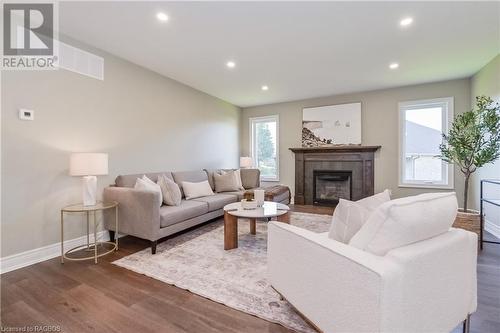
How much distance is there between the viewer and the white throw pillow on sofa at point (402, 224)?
117cm

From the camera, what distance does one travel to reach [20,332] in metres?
1.54

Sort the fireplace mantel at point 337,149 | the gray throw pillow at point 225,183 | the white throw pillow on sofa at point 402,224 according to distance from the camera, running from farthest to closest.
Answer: the fireplace mantel at point 337,149, the gray throw pillow at point 225,183, the white throw pillow on sofa at point 402,224

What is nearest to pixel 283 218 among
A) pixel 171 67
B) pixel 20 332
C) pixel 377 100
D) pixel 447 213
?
pixel 447 213

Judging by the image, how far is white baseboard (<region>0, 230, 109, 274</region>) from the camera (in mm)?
2373

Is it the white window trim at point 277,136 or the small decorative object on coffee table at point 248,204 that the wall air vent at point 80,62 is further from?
the white window trim at point 277,136

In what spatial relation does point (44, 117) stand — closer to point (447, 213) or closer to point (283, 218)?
point (283, 218)

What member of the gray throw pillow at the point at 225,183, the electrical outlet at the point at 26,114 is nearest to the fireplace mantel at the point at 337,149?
the gray throw pillow at the point at 225,183

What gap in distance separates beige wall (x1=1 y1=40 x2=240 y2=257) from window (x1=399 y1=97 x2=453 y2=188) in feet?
15.0

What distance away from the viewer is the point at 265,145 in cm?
658

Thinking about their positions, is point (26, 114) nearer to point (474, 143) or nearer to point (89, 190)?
point (89, 190)

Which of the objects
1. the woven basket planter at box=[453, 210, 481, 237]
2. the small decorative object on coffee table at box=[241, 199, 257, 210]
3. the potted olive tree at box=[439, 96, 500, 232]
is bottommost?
the woven basket planter at box=[453, 210, 481, 237]

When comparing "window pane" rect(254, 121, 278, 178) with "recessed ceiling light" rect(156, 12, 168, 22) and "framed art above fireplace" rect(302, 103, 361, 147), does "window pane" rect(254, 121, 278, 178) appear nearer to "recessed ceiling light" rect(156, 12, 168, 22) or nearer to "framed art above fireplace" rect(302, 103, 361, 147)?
"framed art above fireplace" rect(302, 103, 361, 147)

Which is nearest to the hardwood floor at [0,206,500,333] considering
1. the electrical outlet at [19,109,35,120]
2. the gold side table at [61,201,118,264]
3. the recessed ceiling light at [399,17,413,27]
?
the gold side table at [61,201,118,264]

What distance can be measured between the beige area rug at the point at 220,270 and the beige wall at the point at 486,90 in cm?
361
